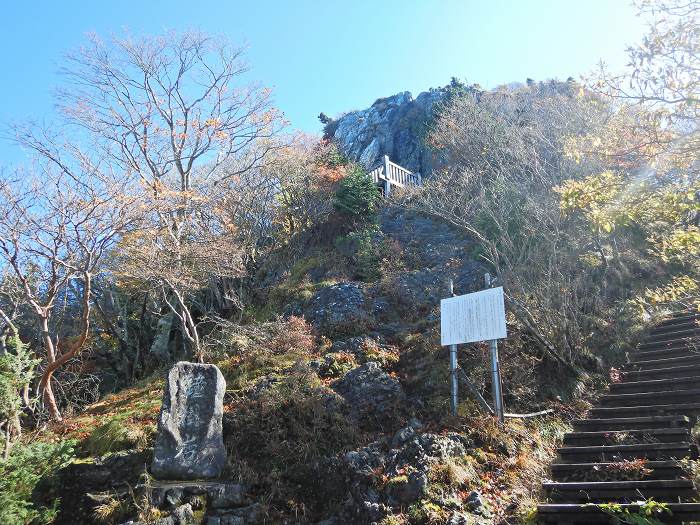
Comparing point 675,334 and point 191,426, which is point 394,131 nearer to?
point 675,334

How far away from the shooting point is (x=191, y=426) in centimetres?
877

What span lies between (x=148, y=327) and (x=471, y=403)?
41.2 feet

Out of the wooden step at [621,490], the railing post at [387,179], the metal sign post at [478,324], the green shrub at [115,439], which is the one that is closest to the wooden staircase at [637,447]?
the wooden step at [621,490]

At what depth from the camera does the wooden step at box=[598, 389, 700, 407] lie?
866cm

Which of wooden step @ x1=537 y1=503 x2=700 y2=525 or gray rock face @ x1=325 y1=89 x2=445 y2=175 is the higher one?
gray rock face @ x1=325 y1=89 x2=445 y2=175

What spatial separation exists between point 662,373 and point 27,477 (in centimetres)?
1142

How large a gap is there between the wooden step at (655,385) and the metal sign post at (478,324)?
2.66 meters

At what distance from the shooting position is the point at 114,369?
16.6 meters

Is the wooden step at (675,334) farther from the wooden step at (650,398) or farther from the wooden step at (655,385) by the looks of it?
the wooden step at (650,398)

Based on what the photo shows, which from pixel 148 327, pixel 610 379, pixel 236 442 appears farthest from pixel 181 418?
pixel 148 327

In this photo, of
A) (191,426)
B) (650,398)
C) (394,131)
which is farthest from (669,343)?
(394,131)

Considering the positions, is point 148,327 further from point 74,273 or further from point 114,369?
point 74,273

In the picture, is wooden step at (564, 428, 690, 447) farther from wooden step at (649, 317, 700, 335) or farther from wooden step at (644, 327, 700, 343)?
wooden step at (649, 317, 700, 335)

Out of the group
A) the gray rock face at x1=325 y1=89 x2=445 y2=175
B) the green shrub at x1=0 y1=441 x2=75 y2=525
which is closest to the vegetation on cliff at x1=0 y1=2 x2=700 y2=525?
the green shrub at x1=0 y1=441 x2=75 y2=525
